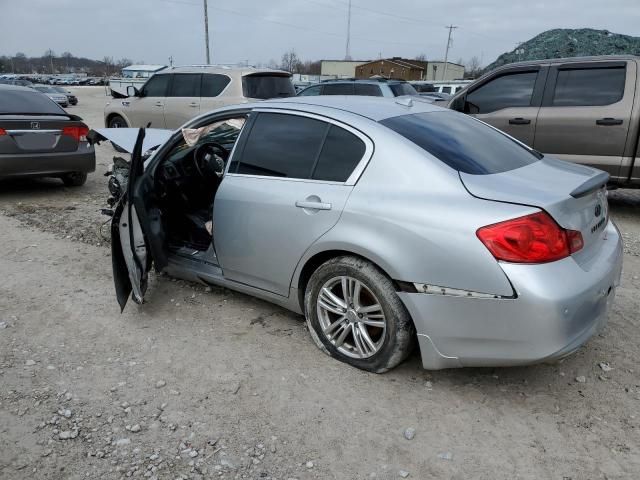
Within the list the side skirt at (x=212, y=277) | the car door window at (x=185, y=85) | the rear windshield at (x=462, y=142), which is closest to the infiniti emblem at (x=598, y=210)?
the rear windshield at (x=462, y=142)

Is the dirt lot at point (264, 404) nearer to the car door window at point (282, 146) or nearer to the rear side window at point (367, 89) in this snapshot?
the car door window at point (282, 146)

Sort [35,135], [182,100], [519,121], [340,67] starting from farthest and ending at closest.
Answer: [340,67] < [182,100] < [35,135] < [519,121]

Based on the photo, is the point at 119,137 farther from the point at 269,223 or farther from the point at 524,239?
the point at 524,239

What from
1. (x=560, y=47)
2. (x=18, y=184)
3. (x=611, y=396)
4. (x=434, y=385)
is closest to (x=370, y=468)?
(x=434, y=385)

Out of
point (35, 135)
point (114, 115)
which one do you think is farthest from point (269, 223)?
point (114, 115)

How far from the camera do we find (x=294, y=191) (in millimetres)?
3248

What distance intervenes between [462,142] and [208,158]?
229 cm

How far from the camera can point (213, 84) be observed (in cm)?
977

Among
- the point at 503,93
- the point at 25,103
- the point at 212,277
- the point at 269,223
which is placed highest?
the point at 503,93

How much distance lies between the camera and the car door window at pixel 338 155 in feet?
10.1

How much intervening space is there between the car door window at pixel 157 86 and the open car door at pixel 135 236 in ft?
24.0

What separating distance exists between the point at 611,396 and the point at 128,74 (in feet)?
182

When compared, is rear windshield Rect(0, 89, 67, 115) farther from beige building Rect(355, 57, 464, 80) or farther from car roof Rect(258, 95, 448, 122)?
beige building Rect(355, 57, 464, 80)

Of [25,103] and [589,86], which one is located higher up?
[589,86]
